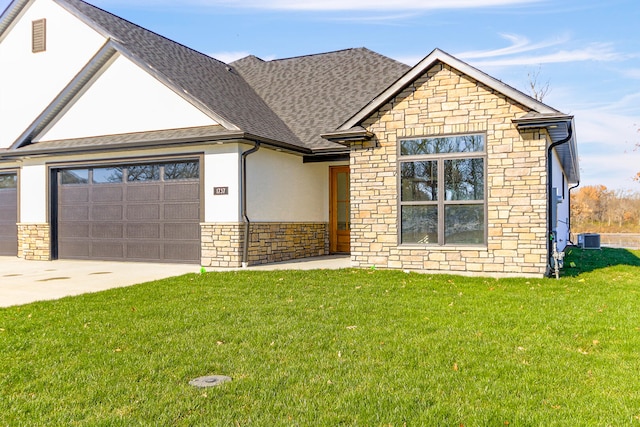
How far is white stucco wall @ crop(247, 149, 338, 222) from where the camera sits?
13.0 meters

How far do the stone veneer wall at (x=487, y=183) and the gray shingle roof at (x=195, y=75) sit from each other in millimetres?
3383

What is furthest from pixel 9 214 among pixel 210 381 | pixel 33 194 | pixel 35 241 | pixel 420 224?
pixel 210 381

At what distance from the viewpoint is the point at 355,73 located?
1770cm

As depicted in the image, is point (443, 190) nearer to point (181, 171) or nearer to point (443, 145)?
point (443, 145)

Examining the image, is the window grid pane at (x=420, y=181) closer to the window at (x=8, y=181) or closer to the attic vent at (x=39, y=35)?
the window at (x=8, y=181)

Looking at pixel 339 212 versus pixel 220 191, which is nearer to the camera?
pixel 220 191

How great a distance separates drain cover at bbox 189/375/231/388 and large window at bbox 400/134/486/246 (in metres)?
7.18

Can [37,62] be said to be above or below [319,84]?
above

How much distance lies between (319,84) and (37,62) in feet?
30.6

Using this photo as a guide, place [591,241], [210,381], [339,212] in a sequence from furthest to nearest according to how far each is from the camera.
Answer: [591,241] < [339,212] < [210,381]

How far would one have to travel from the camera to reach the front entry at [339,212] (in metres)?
15.7

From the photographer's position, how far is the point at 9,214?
53.7ft

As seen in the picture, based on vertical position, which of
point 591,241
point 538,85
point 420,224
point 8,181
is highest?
point 538,85

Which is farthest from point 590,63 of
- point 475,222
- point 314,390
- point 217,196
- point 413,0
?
point 314,390
